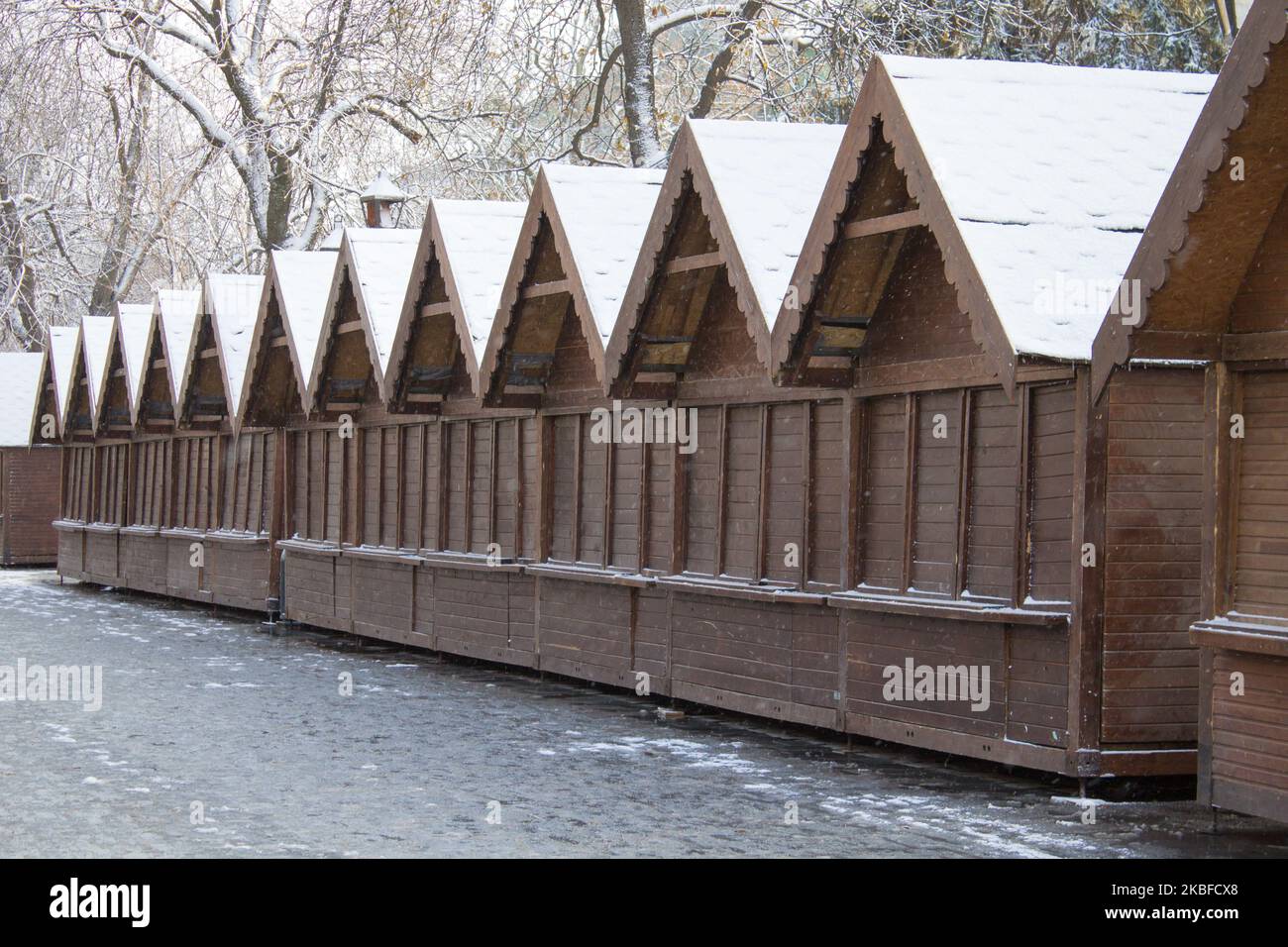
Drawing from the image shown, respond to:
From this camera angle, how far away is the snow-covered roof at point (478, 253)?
18266 mm

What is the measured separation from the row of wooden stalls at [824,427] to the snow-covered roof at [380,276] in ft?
0.12

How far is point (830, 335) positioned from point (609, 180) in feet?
15.0

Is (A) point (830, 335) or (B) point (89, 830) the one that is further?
(A) point (830, 335)

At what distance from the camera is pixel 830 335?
43.7 feet

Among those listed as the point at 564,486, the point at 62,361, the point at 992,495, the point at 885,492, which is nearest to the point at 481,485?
the point at 564,486

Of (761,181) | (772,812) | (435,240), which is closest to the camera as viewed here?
(772,812)

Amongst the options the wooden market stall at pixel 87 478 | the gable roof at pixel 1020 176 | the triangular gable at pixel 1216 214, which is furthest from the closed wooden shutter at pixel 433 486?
the wooden market stall at pixel 87 478

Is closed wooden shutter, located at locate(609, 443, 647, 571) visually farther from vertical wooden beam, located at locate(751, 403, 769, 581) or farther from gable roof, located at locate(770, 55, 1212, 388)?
gable roof, located at locate(770, 55, 1212, 388)

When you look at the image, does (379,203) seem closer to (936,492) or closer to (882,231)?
(882,231)

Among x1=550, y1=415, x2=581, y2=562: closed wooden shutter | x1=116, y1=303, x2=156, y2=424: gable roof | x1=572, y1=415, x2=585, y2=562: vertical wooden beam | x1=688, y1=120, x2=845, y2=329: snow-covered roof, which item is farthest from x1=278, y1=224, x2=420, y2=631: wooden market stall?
x1=116, y1=303, x2=156, y2=424: gable roof

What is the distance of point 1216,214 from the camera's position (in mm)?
9547

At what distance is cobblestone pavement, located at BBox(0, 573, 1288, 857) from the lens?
31.7 feet
